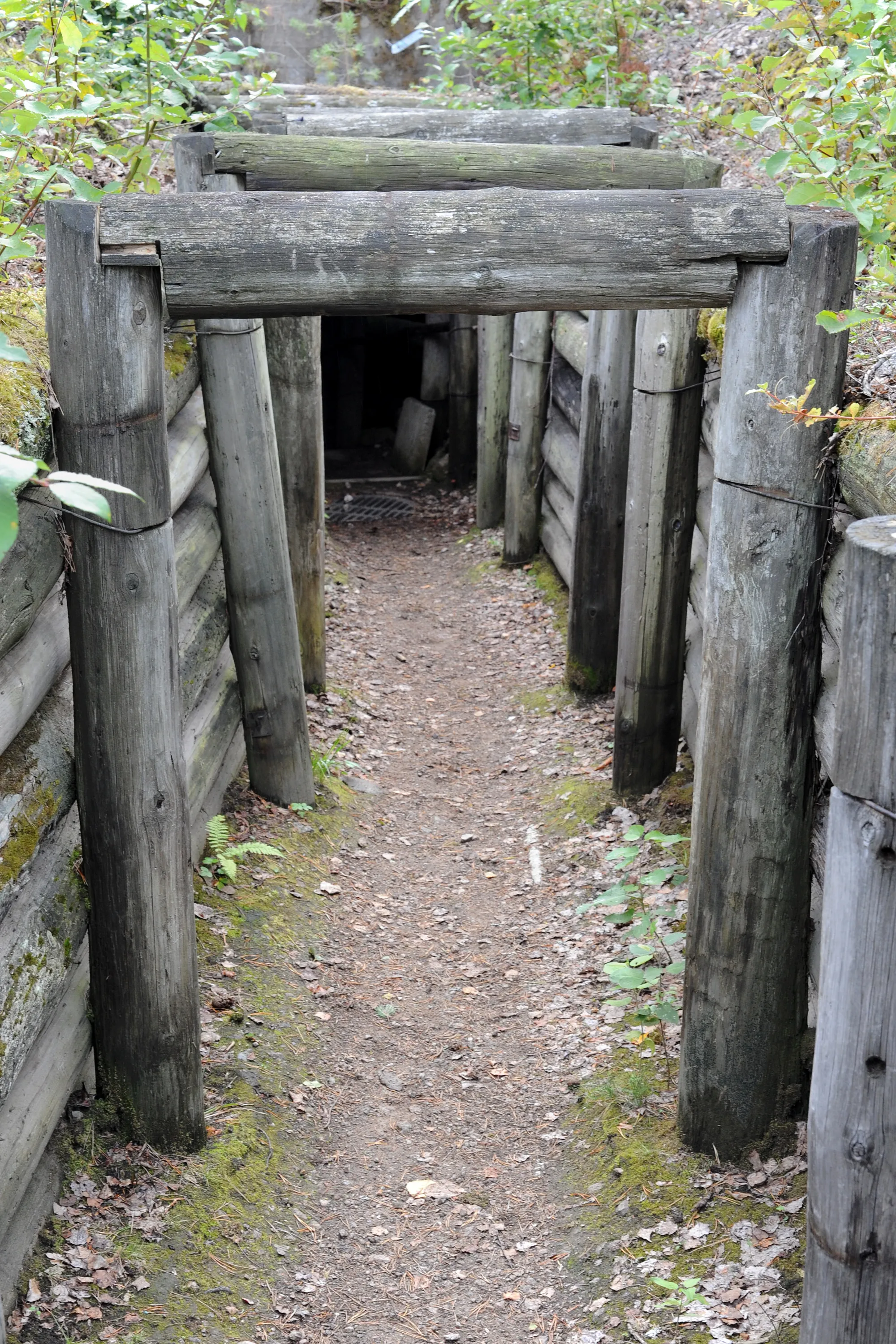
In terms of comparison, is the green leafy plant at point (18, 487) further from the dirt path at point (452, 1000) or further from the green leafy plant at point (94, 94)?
the dirt path at point (452, 1000)

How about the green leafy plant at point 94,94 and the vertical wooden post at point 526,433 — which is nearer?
the green leafy plant at point 94,94

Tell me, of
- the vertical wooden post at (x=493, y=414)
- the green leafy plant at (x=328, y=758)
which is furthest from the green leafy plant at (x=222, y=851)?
the vertical wooden post at (x=493, y=414)

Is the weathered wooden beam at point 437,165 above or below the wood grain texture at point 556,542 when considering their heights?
above

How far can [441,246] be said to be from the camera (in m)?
3.18

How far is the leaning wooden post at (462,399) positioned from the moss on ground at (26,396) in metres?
8.47

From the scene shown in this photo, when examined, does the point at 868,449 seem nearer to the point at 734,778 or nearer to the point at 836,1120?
the point at 734,778

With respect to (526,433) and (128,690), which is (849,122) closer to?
(128,690)

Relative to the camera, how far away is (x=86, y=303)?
3113mm

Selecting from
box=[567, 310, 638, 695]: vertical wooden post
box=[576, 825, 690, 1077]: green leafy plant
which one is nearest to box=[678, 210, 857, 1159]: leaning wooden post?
box=[576, 825, 690, 1077]: green leafy plant

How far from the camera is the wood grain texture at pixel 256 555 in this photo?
5.44m

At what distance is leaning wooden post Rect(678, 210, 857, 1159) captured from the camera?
328cm

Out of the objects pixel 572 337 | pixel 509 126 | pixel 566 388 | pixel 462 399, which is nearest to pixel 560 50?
pixel 572 337

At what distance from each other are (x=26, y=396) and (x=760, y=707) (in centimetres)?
229

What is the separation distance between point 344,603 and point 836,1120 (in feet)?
24.1
